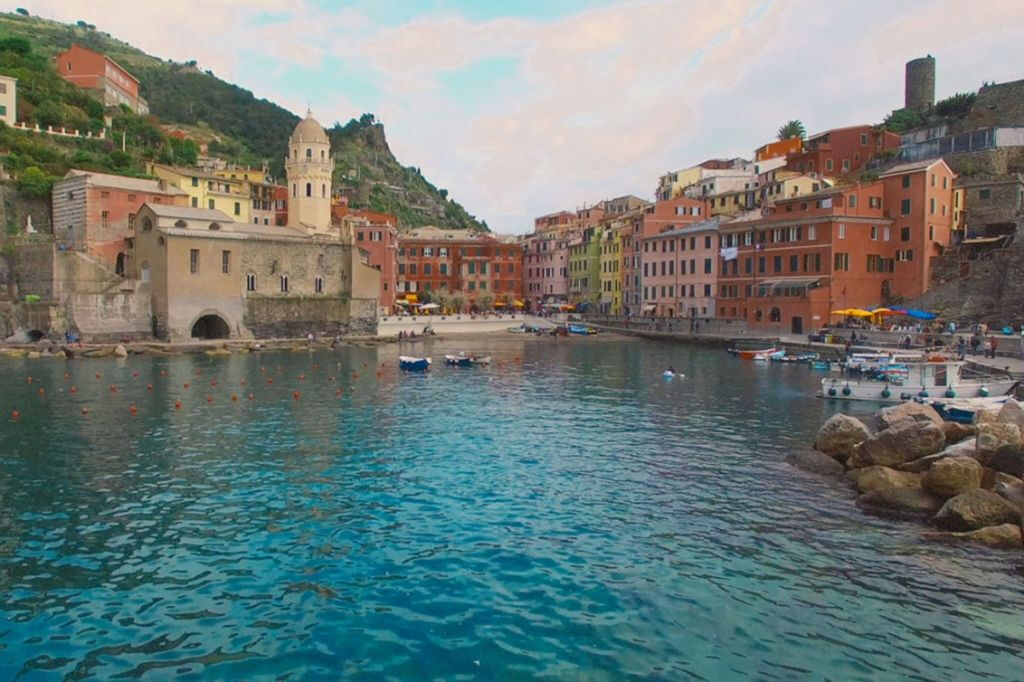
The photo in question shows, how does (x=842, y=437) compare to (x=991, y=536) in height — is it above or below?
above

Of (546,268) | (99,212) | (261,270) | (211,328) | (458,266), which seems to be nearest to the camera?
(99,212)

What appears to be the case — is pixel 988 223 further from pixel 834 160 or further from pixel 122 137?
pixel 122 137

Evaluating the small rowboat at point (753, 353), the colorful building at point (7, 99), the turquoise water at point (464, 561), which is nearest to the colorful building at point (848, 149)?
the small rowboat at point (753, 353)

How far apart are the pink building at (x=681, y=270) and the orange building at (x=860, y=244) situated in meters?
9.98

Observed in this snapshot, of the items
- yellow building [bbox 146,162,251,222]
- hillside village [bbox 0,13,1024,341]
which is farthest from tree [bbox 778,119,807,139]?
yellow building [bbox 146,162,251,222]

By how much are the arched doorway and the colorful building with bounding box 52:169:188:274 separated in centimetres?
771

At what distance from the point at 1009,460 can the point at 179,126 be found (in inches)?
5469

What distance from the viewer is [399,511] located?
1631 cm

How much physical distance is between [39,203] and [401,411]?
167ft

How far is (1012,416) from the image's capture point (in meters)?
18.2

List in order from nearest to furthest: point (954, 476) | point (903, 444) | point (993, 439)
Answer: point (954, 476) → point (993, 439) → point (903, 444)

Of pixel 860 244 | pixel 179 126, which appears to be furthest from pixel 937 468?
pixel 179 126

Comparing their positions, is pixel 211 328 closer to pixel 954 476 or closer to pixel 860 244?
pixel 860 244

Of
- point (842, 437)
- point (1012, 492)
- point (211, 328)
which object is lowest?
point (1012, 492)
